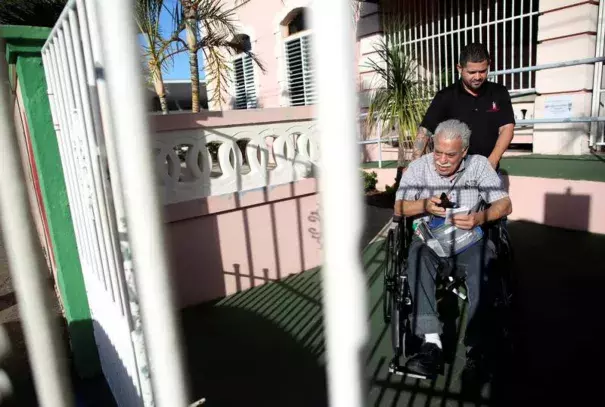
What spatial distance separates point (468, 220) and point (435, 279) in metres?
0.37

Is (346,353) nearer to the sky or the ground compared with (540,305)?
nearer to the sky

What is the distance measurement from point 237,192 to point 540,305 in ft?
7.37

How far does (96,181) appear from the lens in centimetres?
144

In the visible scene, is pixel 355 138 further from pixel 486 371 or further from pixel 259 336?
pixel 259 336

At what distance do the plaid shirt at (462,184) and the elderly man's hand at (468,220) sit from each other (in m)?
0.13

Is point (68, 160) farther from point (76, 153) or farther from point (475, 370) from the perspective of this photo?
point (475, 370)

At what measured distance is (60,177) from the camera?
2182 millimetres

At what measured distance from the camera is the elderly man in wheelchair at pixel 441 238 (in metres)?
2.12

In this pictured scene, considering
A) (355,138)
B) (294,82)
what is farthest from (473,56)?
(294,82)

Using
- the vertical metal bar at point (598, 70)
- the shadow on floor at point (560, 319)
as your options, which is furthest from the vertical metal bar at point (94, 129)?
the vertical metal bar at point (598, 70)

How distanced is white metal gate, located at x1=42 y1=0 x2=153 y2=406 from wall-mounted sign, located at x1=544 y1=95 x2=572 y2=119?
527 centimetres

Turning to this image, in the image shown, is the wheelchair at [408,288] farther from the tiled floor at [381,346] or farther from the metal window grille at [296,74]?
the metal window grille at [296,74]

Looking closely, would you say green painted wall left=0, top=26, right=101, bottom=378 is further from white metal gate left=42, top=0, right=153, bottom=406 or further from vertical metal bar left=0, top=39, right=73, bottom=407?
vertical metal bar left=0, top=39, right=73, bottom=407

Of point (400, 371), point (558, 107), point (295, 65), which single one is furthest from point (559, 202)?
point (295, 65)
